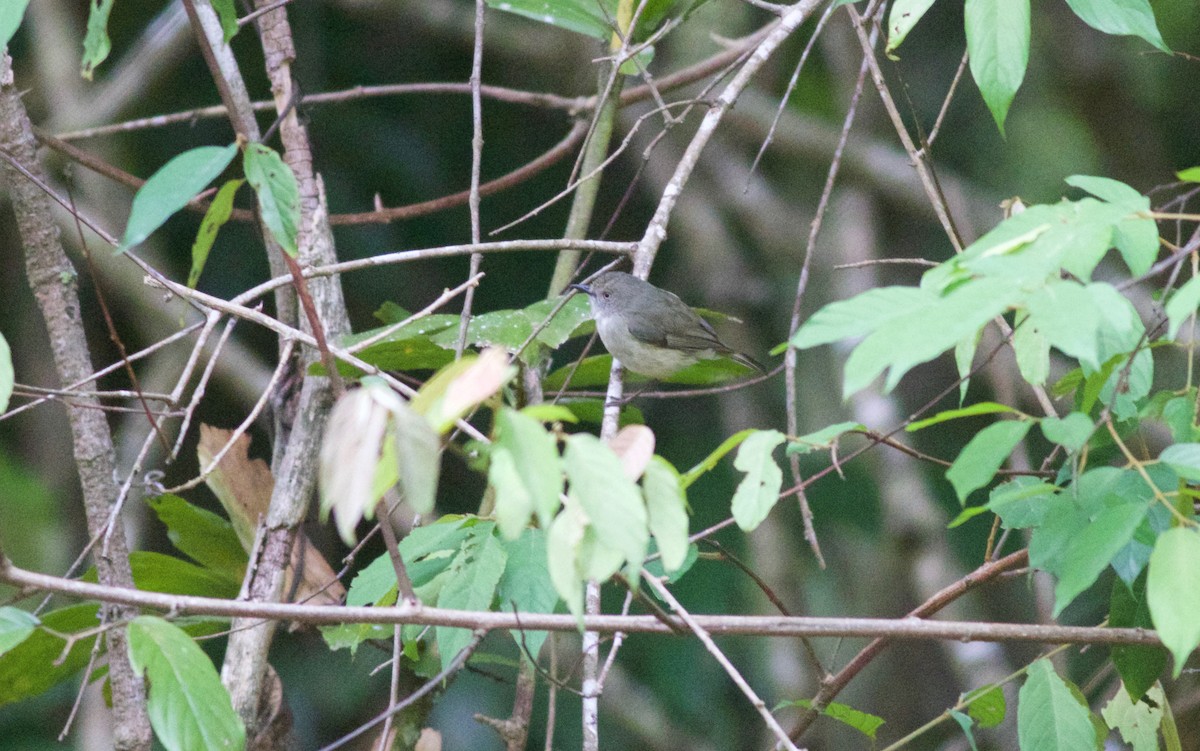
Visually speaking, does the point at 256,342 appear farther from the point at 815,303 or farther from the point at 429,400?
the point at 429,400

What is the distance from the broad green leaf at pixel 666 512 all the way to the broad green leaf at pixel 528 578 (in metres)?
0.50

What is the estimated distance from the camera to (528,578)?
6.41 ft

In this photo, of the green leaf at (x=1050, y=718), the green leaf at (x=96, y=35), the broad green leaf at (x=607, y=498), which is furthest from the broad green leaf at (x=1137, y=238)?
the green leaf at (x=96, y=35)

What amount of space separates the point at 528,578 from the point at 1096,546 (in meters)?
0.93

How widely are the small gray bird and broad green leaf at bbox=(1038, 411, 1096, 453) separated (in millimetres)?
2693

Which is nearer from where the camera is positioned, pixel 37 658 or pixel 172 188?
pixel 172 188

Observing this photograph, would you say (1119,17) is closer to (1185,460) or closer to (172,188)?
(1185,460)

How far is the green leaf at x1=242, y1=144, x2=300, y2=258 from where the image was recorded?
1.49m

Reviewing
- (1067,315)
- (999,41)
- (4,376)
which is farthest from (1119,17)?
(4,376)

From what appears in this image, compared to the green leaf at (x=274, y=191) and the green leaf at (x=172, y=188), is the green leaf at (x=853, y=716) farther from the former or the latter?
the green leaf at (x=172, y=188)

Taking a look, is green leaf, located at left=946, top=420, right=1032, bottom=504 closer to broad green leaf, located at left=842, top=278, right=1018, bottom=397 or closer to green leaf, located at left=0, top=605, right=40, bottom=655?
broad green leaf, located at left=842, top=278, right=1018, bottom=397

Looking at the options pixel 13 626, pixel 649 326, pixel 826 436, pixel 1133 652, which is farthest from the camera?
pixel 649 326

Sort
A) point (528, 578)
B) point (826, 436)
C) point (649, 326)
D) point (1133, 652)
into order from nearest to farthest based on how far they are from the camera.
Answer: point (826, 436)
point (528, 578)
point (1133, 652)
point (649, 326)

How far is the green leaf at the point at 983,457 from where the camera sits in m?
1.43
